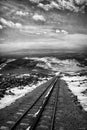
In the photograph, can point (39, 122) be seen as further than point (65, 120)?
No

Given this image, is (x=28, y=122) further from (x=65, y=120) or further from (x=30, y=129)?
(x=65, y=120)

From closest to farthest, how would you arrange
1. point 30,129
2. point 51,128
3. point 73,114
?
point 30,129
point 51,128
point 73,114

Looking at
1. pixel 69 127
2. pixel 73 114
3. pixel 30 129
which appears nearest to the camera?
pixel 30 129

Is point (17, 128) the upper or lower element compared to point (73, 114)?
upper

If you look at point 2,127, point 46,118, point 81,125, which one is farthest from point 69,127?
point 2,127

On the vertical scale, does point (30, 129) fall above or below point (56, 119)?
above

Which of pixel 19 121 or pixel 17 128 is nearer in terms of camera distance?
pixel 17 128

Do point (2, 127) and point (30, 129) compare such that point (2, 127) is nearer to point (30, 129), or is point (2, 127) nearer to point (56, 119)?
point (30, 129)

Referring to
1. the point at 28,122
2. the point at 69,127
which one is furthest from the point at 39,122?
the point at 69,127

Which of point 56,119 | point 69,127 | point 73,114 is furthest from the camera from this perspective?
point 73,114
